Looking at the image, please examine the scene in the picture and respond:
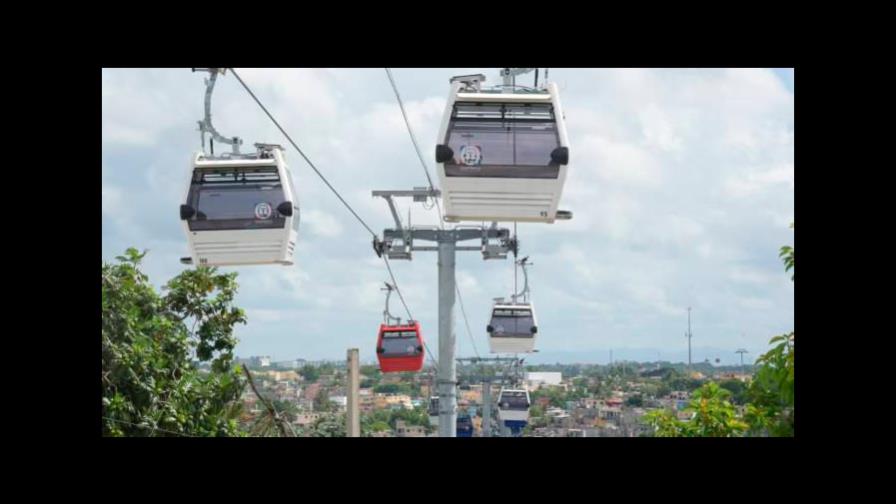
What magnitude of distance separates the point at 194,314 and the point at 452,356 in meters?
5.35

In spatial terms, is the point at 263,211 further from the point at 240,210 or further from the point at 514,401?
the point at 514,401

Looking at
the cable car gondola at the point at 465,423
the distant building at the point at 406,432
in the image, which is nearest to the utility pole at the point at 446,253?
the distant building at the point at 406,432

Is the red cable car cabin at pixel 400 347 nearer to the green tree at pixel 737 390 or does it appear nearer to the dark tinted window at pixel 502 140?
the green tree at pixel 737 390

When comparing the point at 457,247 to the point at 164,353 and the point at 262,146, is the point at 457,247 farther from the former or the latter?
the point at 262,146

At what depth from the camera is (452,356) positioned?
65.6 feet

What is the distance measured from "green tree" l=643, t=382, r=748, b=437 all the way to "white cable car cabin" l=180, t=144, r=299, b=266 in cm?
322

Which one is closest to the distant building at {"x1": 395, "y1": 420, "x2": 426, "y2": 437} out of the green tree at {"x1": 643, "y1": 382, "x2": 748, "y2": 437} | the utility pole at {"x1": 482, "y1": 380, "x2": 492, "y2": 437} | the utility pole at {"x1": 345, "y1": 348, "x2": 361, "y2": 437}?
the green tree at {"x1": 643, "y1": 382, "x2": 748, "y2": 437}

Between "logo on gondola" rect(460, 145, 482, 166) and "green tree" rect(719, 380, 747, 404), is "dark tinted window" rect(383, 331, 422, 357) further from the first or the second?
"logo on gondola" rect(460, 145, 482, 166)

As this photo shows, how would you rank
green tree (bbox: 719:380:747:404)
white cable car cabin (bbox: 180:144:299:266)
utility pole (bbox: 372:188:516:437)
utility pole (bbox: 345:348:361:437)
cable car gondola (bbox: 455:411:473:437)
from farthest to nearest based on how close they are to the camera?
1. cable car gondola (bbox: 455:411:473:437)
2. utility pole (bbox: 372:188:516:437)
3. utility pole (bbox: 345:348:361:437)
4. white cable car cabin (bbox: 180:144:299:266)
5. green tree (bbox: 719:380:747:404)

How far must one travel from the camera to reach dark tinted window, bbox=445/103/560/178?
8875 mm

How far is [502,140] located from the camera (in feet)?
29.8

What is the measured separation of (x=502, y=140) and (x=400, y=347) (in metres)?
13.3

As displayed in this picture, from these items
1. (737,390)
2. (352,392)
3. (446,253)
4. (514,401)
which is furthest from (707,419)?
(514,401)
